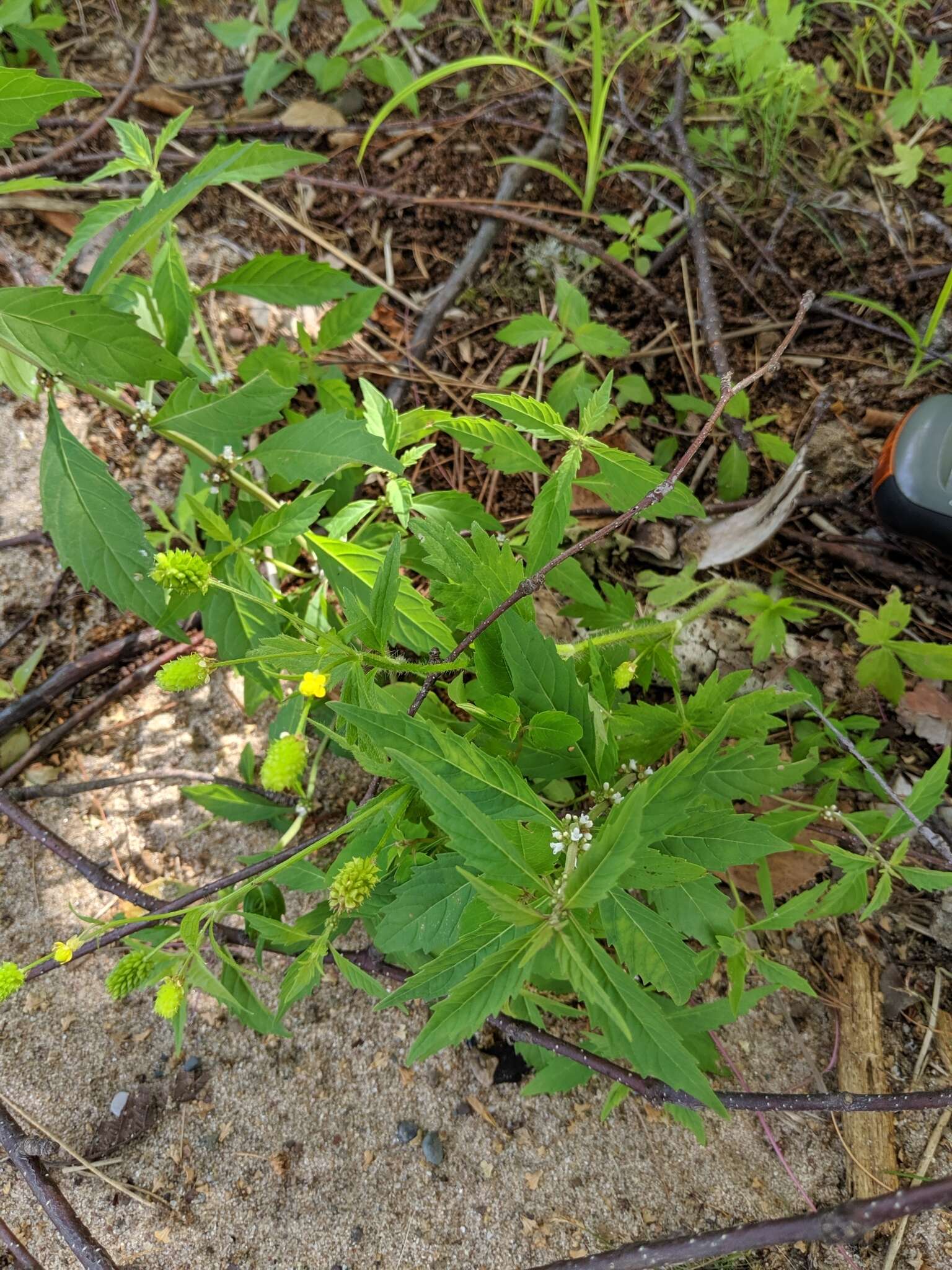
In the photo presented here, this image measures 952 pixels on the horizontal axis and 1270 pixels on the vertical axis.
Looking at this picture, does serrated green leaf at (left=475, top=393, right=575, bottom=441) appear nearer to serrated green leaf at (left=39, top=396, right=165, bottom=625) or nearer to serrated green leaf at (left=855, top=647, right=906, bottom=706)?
serrated green leaf at (left=39, top=396, right=165, bottom=625)

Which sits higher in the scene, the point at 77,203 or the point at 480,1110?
the point at 77,203

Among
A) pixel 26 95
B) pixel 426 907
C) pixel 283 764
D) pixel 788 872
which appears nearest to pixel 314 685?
pixel 283 764

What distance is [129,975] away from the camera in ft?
4.12

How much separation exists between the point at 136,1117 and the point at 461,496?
152cm

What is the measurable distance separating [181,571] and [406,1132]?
4.15 ft

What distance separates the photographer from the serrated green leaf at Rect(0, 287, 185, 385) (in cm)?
127

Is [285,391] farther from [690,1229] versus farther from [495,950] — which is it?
[690,1229]

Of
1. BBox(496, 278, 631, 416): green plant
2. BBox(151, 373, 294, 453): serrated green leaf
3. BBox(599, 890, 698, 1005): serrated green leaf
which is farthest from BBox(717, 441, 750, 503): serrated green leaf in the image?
BBox(599, 890, 698, 1005): serrated green leaf

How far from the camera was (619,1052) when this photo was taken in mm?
1062

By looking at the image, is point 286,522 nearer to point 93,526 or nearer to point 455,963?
point 93,526

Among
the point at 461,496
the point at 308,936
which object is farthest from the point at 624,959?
the point at 461,496

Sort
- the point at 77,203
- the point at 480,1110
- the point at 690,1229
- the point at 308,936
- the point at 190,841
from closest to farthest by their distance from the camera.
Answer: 1. the point at 308,936
2. the point at 690,1229
3. the point at 480,1110
4. the point at 190,841
5. the point at 77,203

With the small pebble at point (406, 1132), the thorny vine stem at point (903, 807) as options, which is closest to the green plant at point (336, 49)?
the thorny vine stem at point (903, 807)

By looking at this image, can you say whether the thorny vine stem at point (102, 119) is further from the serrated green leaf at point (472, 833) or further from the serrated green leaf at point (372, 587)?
the serrated green leaf at point (472, 833)
